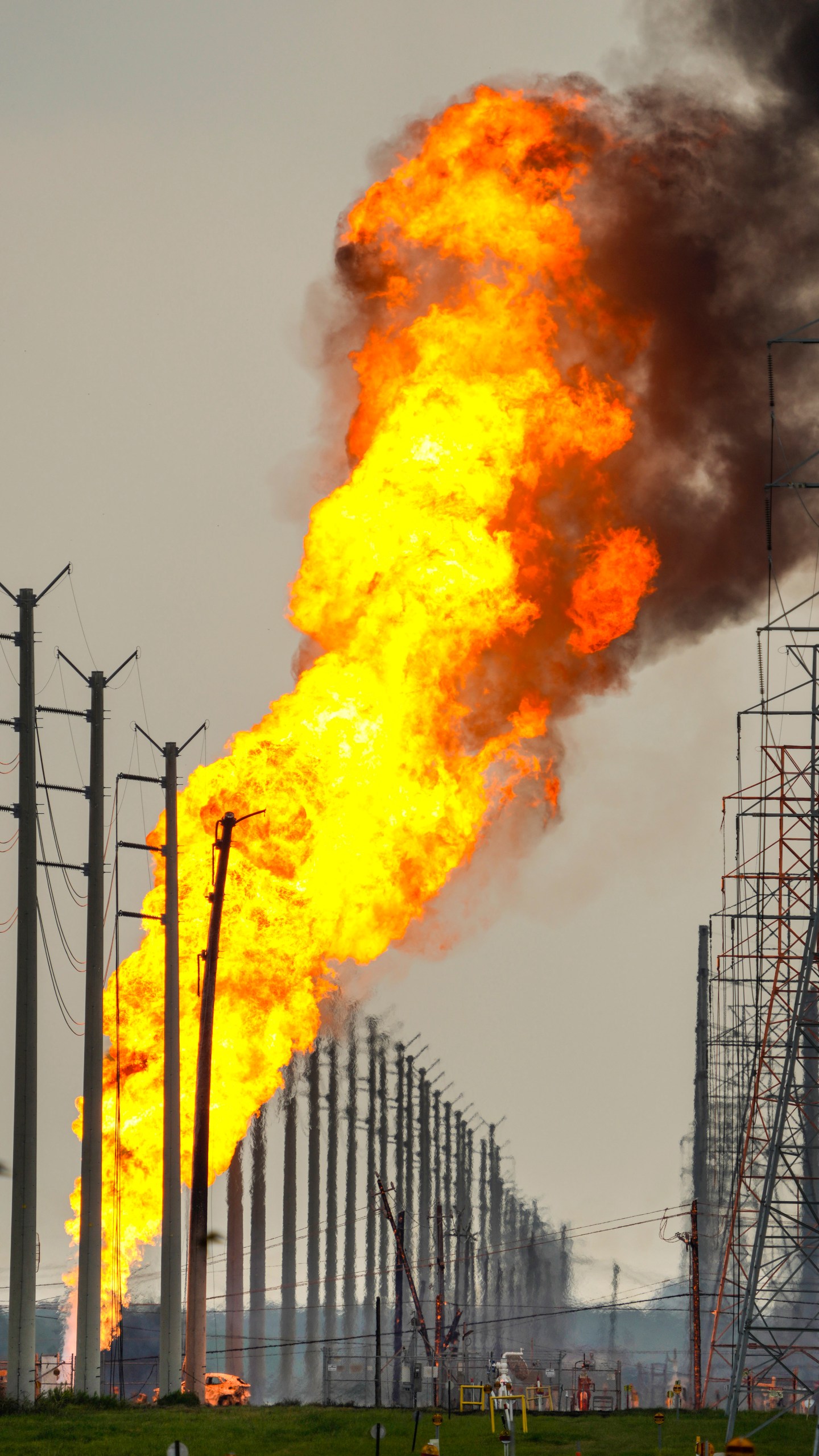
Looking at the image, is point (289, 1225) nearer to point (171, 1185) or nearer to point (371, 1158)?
point (371, 1158)

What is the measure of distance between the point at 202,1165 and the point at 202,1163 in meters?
0.09

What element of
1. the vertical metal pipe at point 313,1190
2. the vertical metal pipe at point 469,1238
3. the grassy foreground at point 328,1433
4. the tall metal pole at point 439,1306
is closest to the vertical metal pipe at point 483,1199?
the vertical metal pipe at point 469,1238

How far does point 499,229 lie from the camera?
5481 centimetres

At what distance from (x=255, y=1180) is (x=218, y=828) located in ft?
164

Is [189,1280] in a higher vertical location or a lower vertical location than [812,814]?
lower

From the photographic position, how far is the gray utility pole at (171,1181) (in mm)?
44781

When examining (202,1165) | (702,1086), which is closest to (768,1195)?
(202,1165)

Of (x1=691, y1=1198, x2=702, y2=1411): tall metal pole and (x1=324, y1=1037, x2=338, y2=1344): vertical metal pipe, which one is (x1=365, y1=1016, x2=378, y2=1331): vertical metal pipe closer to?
(x1=324, y1=1037, x2=338, y2=1344): vertical metal pipe

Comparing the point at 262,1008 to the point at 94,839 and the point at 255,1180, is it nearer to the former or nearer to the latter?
the point at 94,839

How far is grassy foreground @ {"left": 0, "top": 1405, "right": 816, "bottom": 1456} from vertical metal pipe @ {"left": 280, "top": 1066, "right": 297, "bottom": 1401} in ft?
141

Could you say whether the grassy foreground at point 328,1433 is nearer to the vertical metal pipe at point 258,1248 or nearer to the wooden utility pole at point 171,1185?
the wooden utility pole at point 171,1185

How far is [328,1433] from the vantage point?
4412cm

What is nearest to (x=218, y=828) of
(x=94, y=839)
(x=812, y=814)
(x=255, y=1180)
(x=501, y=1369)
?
(x=94, y=839)

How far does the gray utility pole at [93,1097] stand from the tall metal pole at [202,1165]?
5440 mm
